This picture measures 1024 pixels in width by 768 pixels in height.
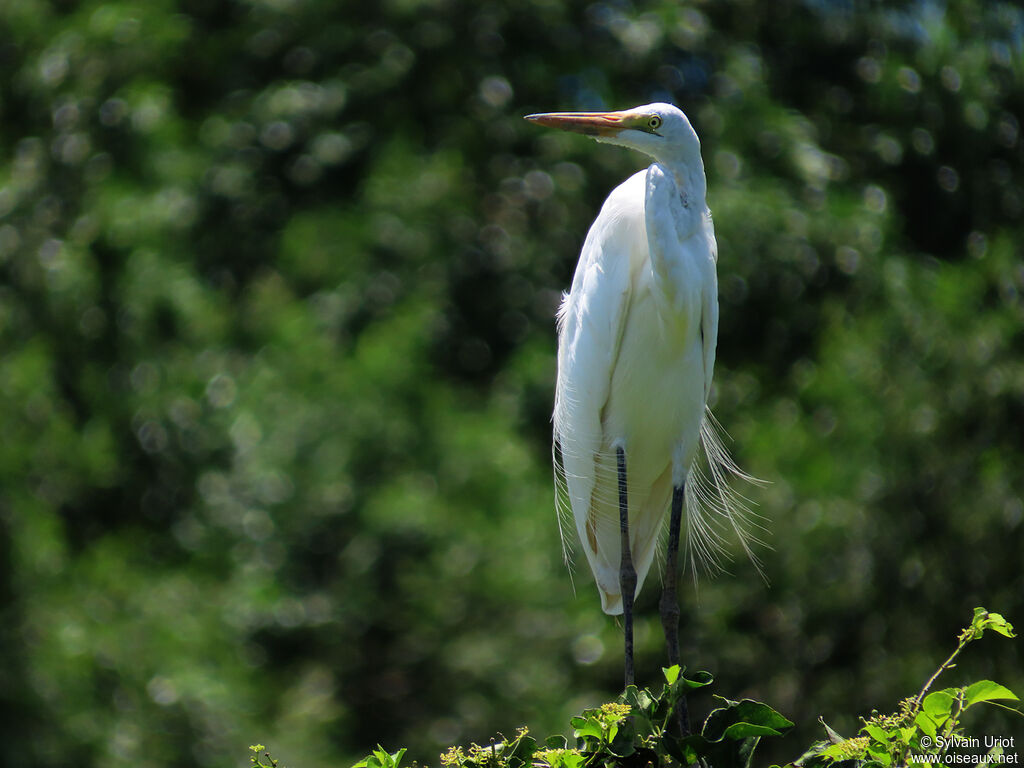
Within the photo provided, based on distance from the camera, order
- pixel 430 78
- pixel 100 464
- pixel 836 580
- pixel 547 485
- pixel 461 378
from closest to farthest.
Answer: pixel 836 580 < pixel 547 485 < pixel 100 464 < pixel 461 378 < pixel 430 78

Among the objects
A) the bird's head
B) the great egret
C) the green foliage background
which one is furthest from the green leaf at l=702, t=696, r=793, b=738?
the green foliage background

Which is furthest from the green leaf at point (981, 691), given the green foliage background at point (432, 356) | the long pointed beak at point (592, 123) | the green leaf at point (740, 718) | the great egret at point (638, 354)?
the green foliage background at point (432, 356)

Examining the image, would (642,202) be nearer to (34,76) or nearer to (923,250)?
(923,250)

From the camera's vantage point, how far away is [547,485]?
4.42 metres

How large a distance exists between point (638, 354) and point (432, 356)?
2.67 metres

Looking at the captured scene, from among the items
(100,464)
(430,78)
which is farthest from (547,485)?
(430,78)

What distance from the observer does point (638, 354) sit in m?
2.58

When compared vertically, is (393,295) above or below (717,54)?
below

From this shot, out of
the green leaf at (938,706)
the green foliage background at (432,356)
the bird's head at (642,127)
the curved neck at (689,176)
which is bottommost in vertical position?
the green foliage background at (432,356)

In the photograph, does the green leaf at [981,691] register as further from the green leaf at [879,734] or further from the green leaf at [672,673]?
the green leaf at [672,673]

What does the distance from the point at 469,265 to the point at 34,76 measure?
2367 mm

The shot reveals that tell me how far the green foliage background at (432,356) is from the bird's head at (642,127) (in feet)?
6.18

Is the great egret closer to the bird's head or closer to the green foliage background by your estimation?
the bird's head

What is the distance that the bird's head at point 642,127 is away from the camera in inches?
90.1
